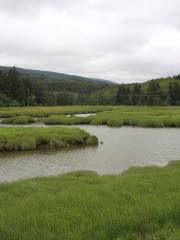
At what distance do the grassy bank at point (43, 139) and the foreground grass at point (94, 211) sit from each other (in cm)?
1929

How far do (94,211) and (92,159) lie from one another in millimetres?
19121

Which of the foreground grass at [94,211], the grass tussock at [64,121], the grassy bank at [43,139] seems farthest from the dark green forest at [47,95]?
the foreground grass at [94,211]

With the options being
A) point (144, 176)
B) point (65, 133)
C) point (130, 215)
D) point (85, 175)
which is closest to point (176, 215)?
point (130, 215)

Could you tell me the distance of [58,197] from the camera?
548 inches

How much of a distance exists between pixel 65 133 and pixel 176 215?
30245mm

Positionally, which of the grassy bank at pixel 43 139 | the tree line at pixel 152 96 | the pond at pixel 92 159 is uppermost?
the tree line at pixel 152 96

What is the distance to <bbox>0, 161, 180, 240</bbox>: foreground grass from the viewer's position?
10125 mm

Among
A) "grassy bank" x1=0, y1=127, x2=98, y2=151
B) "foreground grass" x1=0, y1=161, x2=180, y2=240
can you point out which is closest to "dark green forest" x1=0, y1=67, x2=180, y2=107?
"grassy bank" x1=0, y1=127, x2=98, y2=151

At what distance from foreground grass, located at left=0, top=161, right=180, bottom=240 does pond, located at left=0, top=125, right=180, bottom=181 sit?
31.4ft

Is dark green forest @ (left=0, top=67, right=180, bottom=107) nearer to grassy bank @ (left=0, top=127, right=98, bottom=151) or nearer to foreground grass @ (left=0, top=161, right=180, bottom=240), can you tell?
grassy bank @ (left=0, top=127, right=98, bottom=151)

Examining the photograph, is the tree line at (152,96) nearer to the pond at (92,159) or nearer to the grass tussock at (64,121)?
the grass tussock at (64,121)

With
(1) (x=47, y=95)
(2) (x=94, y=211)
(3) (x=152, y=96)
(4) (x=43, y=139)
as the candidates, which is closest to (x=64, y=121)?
(4) (x=43, y=139)

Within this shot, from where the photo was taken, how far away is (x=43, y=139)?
3819 cm

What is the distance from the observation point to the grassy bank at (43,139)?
3575 centimetres
